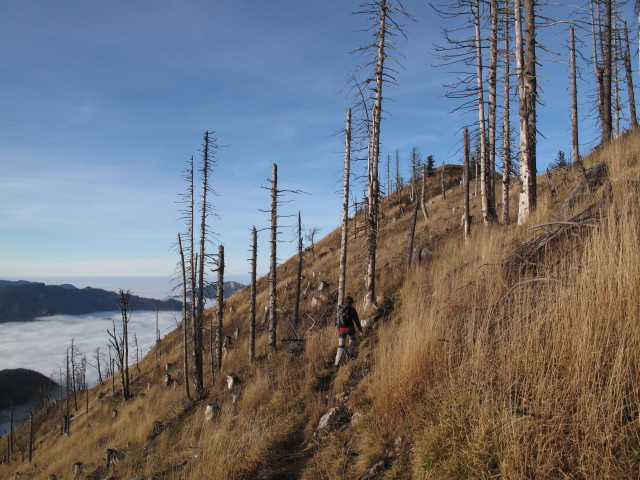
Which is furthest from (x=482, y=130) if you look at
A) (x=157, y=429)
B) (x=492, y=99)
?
(x=157, y=429)

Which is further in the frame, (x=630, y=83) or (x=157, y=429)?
(x=630, y=83)

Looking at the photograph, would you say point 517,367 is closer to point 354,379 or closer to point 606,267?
point 606,267

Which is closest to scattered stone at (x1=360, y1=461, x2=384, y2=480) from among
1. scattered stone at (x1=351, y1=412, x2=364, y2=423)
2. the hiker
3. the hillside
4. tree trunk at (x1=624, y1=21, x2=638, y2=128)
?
the hillside

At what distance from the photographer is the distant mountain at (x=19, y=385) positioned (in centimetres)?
9100

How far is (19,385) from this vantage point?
316ft

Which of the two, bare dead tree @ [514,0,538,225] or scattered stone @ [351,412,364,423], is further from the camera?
bare dead tree @ [514,0,538,225]

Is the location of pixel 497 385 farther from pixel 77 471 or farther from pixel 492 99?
pixel 77 471

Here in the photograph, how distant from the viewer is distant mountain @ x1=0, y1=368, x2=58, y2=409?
299 feet

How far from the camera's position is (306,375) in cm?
845

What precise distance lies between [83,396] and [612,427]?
221ft

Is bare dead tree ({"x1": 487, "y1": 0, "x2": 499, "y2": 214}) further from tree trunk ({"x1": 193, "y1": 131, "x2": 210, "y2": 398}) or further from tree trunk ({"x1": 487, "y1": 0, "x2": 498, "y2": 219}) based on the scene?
tree trunk ({"x1": 193, "y1": 131, "x2": 210, "y2": 398})

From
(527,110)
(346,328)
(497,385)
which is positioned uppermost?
(527,110)

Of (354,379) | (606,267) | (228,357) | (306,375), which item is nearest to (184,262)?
(228,357)

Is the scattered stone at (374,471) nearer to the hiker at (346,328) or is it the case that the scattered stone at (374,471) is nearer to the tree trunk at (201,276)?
the hiker at (346,328)
